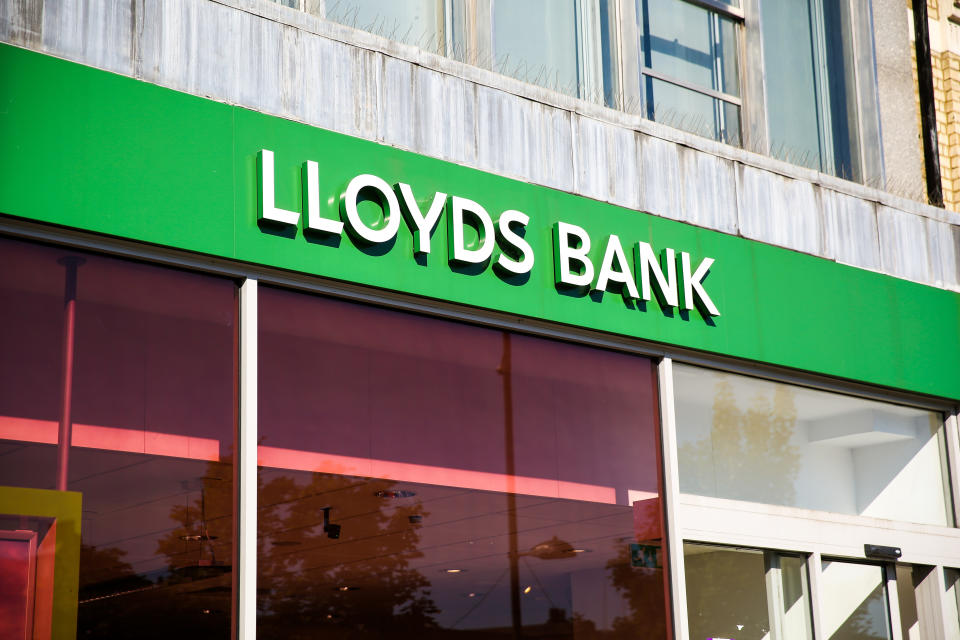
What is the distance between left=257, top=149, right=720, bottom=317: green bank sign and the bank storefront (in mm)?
20

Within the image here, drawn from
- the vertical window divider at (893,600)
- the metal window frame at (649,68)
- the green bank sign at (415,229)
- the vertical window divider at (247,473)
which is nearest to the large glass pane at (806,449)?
the green bank sign at (415,229)

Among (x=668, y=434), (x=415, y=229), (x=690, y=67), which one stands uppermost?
(x=690, y=67)

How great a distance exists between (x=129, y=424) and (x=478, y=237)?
2.31 meters

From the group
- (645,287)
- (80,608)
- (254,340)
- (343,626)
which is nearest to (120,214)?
(254,340)

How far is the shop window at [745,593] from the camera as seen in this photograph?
25.8ft

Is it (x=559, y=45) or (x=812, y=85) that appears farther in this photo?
(x=812, y=85)

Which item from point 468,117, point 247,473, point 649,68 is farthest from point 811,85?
point 247,473

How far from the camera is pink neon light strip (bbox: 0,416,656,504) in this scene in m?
5.57

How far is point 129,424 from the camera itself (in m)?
5.82

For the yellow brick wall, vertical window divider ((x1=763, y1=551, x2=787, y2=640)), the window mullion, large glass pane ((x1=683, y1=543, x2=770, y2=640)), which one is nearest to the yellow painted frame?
large glass pane ((x1=683, y1=543, x2=770, y2=640))

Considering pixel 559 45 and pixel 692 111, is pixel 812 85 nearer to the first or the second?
pixel 692 111

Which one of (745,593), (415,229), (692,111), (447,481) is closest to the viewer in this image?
(415,229)

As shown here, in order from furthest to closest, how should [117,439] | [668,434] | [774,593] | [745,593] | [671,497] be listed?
[774,593], [745,593], [668,434], [671,497], [117,439]

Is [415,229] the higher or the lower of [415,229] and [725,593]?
the higher
